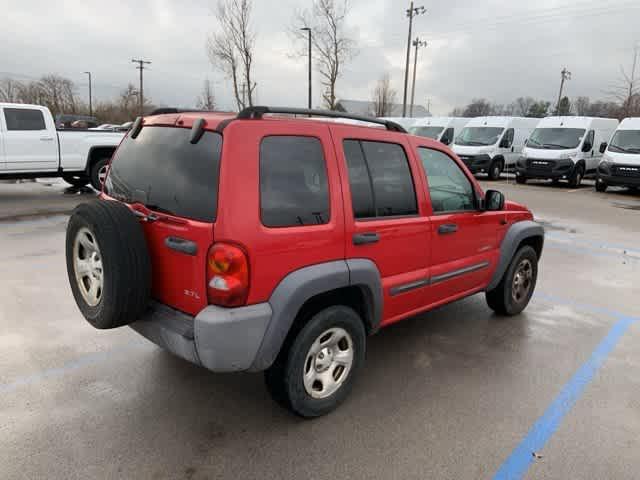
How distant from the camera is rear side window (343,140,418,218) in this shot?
2.97 meters

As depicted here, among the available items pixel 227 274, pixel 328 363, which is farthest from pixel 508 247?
pixel 227 274

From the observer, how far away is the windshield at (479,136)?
19.7 m

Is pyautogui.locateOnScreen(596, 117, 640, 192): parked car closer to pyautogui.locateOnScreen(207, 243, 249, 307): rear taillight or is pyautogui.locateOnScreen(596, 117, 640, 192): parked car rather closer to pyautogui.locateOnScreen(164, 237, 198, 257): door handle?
pyautogui.locateOnScreen(207, 243, 249, 307): rear taillight

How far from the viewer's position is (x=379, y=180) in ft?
10.3

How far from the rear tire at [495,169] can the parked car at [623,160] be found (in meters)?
4.11

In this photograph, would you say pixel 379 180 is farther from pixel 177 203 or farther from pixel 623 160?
pixel 623 160

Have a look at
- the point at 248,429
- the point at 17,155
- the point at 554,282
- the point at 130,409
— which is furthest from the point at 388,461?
the point at 17,155

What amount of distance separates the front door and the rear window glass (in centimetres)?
169

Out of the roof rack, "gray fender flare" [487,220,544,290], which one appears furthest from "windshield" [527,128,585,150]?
the roof rack

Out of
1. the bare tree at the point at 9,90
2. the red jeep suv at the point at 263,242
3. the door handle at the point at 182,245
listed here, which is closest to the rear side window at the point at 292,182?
the red jeep suv at the point at 263,242

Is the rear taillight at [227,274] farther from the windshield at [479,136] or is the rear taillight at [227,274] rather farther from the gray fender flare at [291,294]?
the windshield at [479,136]

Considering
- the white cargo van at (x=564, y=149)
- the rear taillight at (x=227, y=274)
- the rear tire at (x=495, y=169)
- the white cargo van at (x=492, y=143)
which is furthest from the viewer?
the rear tire at (x=495, y=169)

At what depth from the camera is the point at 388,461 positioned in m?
2.58

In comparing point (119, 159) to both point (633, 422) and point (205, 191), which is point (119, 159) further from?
point (633, 422)
